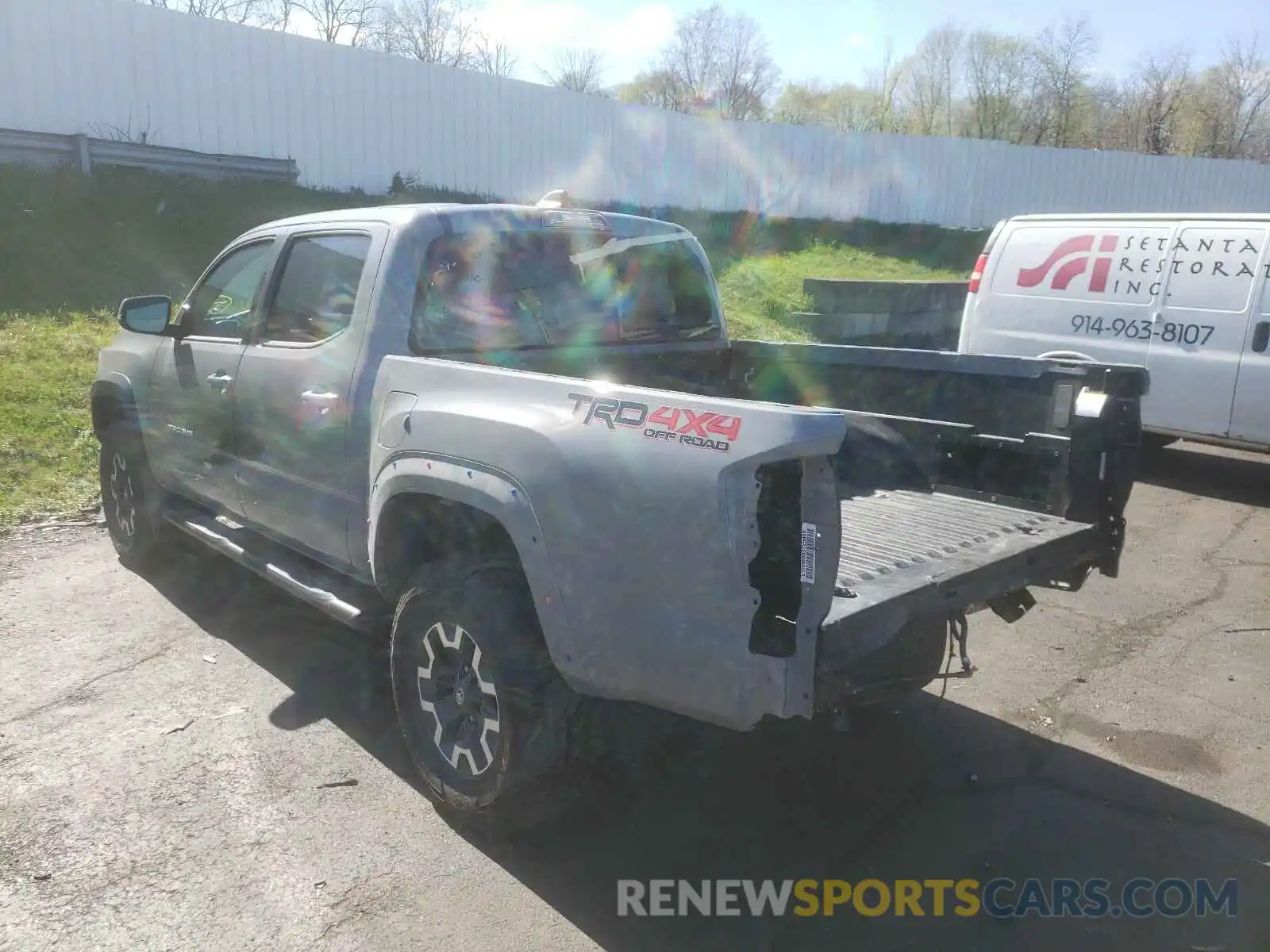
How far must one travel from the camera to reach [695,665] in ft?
8.90

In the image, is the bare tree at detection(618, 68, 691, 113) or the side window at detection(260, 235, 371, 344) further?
the bare tree at detection(618, 68, 691, 113)

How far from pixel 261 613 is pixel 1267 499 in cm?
758

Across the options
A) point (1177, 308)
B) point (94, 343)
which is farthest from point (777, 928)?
point (94, 343)

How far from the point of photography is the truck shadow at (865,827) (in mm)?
2994

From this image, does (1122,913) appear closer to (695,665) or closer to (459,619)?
(695,665)

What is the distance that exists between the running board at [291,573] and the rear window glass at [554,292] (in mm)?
1041

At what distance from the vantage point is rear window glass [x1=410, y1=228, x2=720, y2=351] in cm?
396

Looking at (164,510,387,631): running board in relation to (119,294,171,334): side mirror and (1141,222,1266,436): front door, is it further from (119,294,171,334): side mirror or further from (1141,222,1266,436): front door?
(1141,222,1266,436): front door

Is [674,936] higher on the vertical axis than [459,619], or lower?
lower

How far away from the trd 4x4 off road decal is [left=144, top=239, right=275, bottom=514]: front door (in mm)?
2402

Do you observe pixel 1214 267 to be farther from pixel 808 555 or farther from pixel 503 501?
pixel 503 501

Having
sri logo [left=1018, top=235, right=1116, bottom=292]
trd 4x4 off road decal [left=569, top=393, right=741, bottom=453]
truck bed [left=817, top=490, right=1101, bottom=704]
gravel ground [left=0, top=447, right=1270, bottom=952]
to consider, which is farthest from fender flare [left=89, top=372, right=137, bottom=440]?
sri logo [left=1018, top=235, right=1116, bottom=292]

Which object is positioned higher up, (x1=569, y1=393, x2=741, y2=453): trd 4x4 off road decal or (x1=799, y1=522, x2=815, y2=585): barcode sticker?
(x1=569, y1=393, x2=741, y2=453): trd 4x4 off road decal

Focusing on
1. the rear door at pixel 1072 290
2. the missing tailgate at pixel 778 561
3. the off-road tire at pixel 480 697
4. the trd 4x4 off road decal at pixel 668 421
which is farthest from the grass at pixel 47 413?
the rear door at pixel 1072 290
